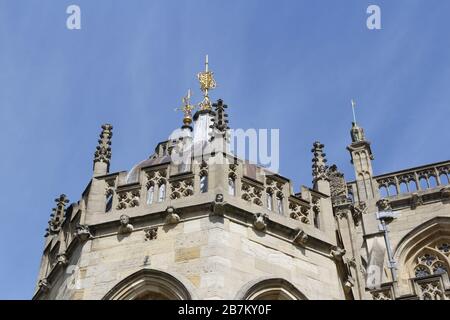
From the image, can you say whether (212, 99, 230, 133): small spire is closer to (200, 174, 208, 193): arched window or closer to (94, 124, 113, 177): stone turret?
(200, 174, 208, 193): arched window

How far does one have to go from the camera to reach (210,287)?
10.3m

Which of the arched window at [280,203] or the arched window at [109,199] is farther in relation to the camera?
the arched window at [109,199]

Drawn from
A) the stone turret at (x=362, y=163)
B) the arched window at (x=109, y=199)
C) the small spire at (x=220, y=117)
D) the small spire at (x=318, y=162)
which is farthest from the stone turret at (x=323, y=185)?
the stone turret at (x=362, y=163)

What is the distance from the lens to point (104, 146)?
13.1 meters

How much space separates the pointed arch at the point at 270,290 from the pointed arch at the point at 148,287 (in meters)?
0.89

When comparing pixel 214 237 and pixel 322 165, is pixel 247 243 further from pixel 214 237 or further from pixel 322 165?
pixel 322 165

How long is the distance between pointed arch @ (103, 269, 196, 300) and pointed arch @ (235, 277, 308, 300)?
0.89m

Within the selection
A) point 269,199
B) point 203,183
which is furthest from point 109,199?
point 269,199

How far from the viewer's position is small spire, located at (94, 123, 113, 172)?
42.1ft

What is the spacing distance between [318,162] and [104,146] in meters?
3.68

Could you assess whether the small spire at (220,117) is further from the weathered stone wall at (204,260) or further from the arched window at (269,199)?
the weathered stone wall at (204,260)

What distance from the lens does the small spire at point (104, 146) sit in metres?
12.8

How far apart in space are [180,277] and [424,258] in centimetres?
974
